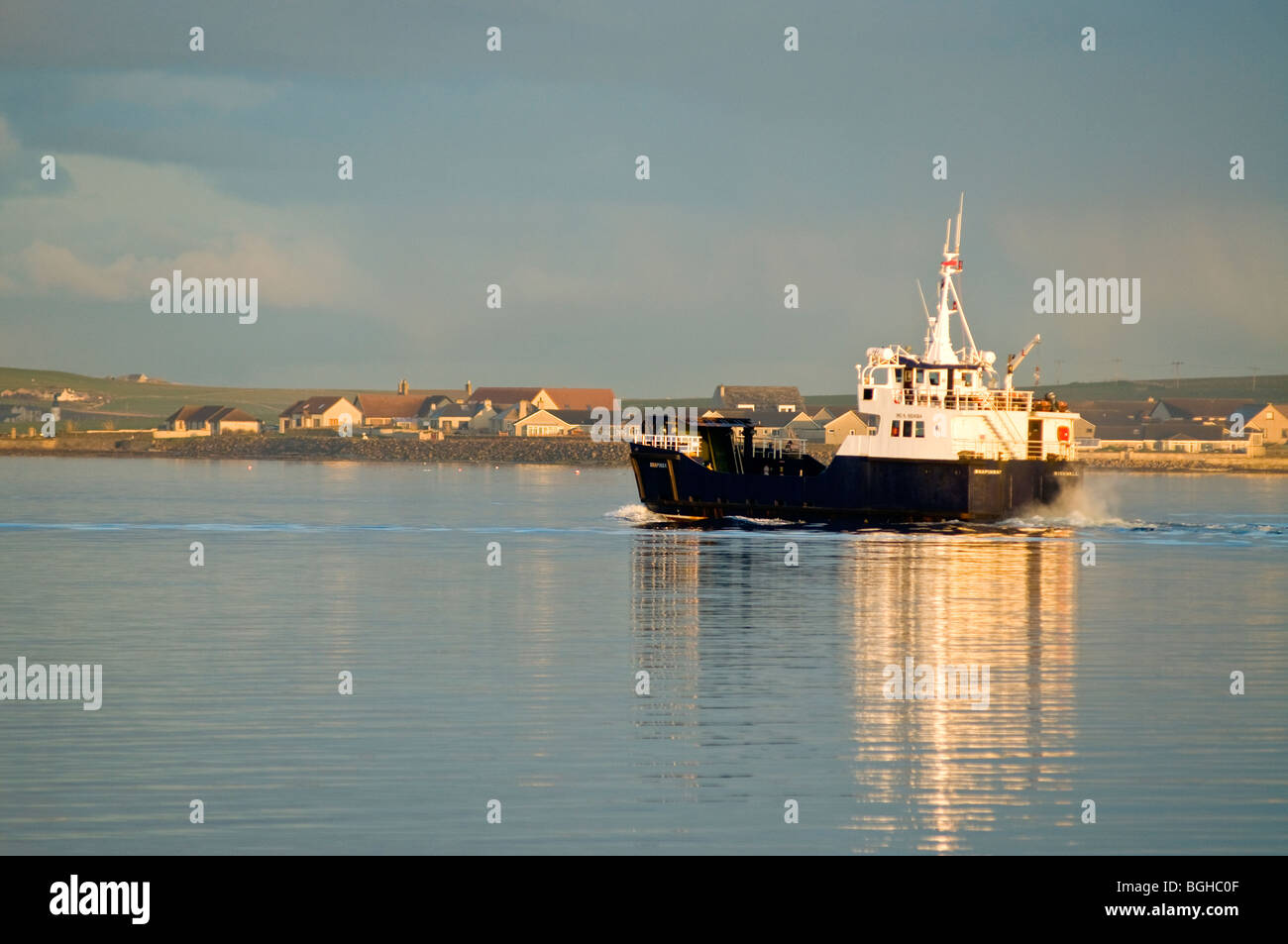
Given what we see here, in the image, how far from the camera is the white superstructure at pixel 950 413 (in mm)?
55250

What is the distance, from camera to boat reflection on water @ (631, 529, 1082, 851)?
14.9 metres

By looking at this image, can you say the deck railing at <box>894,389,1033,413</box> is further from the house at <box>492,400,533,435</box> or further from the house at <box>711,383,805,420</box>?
the house at <box>492,400,533,435</box>

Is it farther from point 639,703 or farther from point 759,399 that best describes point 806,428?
point 639,703

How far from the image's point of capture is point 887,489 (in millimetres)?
55531

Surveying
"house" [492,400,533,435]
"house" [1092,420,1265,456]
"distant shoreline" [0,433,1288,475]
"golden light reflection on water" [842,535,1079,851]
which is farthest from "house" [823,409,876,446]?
"golden light reflection on water" [842,535,1079,851]

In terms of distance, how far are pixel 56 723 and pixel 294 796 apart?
5.51 meters

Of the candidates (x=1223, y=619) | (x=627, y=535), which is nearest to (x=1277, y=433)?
(x=627, y=535)

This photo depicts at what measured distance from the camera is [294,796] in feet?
48.2

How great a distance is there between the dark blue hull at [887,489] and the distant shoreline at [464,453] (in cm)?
9961

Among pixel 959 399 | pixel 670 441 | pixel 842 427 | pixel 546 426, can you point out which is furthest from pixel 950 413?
pixel 546 426

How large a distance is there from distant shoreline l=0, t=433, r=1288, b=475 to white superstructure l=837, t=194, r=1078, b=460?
3957 inches

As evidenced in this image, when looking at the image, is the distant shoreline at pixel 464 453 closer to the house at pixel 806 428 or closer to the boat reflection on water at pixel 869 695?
the house at pixel 806 428
